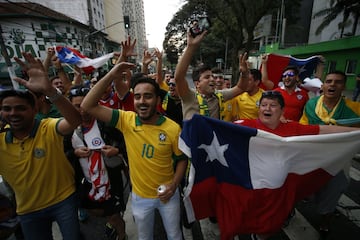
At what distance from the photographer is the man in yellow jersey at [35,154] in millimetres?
1814

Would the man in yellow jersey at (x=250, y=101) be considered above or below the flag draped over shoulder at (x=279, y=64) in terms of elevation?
below

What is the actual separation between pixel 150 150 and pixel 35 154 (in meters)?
1.03

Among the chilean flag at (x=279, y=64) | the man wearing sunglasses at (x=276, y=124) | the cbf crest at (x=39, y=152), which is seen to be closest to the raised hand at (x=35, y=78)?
the cbf crest at (x=39, y=152)

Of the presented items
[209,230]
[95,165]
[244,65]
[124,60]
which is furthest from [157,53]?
[209,230]

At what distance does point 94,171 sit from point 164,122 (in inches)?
35.4

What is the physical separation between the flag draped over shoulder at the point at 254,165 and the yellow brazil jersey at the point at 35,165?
1207 mm

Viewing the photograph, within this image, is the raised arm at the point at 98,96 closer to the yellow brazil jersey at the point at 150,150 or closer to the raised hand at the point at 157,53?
the yellow brazil jersey at the point at 150,150

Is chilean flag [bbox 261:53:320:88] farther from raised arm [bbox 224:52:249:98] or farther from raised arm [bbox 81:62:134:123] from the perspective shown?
raised arm [bbox 81:62:134:123]

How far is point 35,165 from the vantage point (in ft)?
6.38

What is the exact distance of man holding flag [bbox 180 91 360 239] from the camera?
6.73ft

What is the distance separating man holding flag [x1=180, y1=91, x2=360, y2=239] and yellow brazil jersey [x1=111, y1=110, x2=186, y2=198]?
174 mm

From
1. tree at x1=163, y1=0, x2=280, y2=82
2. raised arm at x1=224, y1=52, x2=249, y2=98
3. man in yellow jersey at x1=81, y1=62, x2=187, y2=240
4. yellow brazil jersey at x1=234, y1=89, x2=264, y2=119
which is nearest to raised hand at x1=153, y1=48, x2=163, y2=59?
raised arm at x1=224, y1=52, x2=249, y2=98

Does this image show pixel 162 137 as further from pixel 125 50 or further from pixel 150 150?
pixel 125 50

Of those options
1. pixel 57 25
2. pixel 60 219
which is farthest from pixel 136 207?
pixel 57 25
